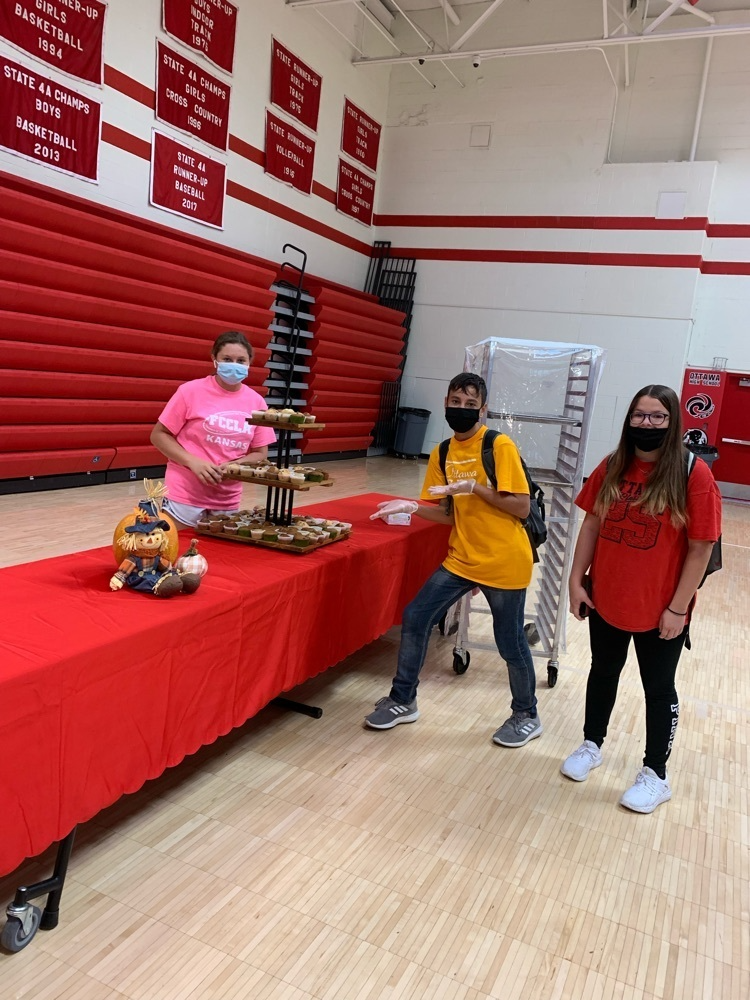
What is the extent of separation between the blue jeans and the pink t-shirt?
0.90 m

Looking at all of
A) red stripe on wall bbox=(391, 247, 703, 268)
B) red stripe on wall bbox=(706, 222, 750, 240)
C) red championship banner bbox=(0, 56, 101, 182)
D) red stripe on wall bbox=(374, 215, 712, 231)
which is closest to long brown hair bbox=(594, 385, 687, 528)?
red championship banner bbox=(0, 56, 101, 182)

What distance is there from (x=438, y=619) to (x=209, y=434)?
1.18m

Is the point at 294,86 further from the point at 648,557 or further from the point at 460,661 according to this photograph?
the point at 648,557

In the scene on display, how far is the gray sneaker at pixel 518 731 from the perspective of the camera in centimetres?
296

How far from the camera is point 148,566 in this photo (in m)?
2.06

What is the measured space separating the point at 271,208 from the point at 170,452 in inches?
306

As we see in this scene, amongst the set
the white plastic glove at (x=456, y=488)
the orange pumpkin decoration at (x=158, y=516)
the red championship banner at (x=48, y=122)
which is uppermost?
the red championship banner at (x=48, y=122)

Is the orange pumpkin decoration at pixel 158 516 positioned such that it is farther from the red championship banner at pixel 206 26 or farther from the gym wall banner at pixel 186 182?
the red championship banner at pixel 206 26

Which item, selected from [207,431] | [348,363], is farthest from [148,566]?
[348,363]

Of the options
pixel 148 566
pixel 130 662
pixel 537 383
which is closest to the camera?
pixel 130 662

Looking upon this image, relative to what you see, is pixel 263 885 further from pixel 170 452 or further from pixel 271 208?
pixel 271 208

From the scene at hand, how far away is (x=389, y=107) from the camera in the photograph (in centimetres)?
1212

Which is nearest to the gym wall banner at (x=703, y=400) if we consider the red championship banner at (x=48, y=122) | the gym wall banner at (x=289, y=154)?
the gym wall banner at (x=289, y=154)

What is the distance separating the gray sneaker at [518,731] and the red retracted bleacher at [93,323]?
16.0ft
